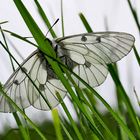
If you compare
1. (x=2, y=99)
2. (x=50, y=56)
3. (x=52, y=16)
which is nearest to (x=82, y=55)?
(x=52, y=16)

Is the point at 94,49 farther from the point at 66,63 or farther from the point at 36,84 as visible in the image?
the point at 36,84

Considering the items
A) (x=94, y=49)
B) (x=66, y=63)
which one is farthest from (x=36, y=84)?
(x=94, y=49)

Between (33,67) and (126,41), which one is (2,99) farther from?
(126,41)
